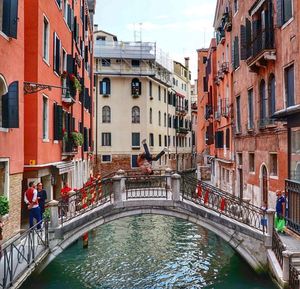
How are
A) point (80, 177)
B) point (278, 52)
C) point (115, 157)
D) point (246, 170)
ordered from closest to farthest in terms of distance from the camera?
point (278, 52) → point (246, 170) → point (80, 177) → point (115, 157)

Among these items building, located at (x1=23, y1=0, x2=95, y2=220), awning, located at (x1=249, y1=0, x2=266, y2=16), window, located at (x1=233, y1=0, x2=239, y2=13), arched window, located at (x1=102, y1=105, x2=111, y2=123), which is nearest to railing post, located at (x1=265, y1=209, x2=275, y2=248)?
building, located at (x1=23, y1=0, x2=95, y2=220)

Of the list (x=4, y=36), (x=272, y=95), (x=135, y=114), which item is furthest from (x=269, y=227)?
(x=135, y=114)

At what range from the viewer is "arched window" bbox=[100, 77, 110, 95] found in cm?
4216

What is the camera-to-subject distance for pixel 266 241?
1266 centimetres

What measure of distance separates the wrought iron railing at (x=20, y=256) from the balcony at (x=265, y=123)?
925 centimetres

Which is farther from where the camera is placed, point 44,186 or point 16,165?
point 44,186

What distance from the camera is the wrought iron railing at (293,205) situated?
12.5 metres

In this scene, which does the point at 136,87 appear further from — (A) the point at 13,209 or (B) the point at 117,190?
(A) the point at 13,209

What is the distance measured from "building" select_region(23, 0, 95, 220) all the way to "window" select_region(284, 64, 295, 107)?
297 inches

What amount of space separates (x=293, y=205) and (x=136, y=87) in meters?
31.1

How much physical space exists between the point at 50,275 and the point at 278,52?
434 inches

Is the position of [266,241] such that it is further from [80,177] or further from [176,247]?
[80,177]

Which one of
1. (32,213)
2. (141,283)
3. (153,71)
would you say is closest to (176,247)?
(141,283)

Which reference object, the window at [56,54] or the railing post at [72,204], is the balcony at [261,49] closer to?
the window at [56,54]
